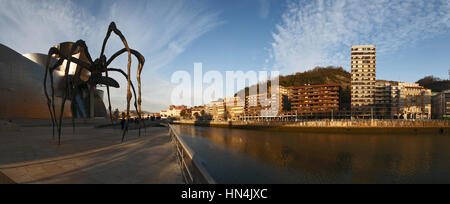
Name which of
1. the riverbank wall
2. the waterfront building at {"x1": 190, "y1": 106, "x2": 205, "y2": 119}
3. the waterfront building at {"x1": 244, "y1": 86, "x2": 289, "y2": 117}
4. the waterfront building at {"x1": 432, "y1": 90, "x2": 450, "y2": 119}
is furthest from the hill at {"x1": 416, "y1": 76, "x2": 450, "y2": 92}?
the waterfront building at {"x1": 190, "y1": 106, "x2": 205, "y2": 119}

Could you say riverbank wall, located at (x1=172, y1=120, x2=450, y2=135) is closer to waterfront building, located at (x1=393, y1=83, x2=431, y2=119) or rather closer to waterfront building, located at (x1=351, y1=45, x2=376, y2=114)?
waterfront building, located at (x1=351, y1=45, x2=376, y2=114)

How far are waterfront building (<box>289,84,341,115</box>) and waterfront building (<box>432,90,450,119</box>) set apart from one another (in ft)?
125

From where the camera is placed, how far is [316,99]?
9025cm

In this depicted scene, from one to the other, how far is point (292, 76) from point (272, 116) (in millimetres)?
105126

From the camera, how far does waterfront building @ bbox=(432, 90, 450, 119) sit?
260 ft

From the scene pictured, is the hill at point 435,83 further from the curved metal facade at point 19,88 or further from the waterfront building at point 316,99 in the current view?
the curved metal facade at point 19,88

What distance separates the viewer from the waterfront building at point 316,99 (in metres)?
86.7

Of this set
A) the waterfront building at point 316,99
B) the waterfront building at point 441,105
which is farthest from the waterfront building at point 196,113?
the waterfront building at point 441,105

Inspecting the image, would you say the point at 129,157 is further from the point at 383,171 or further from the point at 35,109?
the point at 35,109

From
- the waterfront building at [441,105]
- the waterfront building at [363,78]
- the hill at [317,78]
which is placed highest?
the hill at [317,78]

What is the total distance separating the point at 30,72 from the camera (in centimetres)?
2734

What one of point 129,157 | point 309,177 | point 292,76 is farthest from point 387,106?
point 292,76

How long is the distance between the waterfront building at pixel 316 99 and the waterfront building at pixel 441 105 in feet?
125

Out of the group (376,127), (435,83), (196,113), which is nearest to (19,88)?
(376,127)
